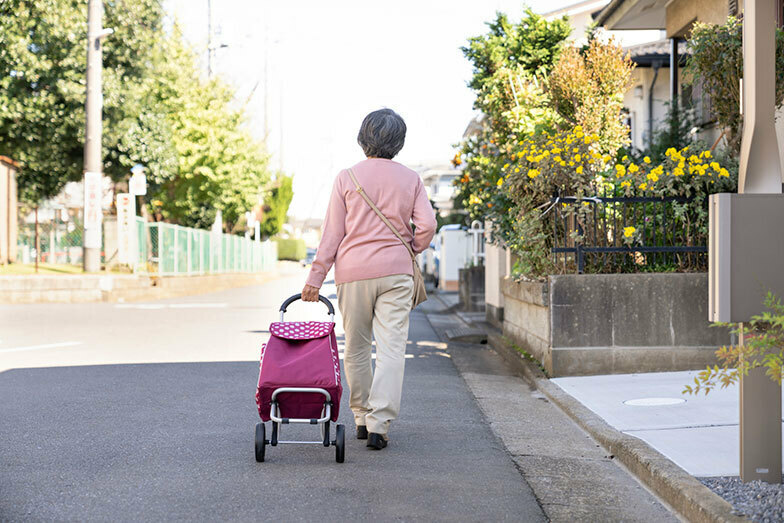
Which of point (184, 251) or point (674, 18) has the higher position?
point (674, 18)

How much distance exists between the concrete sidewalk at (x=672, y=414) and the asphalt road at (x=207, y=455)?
0.83m

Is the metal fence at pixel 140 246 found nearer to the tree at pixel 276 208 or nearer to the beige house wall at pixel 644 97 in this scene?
the beige house wall at pixel 644 97

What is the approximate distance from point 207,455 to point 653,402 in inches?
127

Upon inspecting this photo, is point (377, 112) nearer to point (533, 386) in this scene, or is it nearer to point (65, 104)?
point (533, 386)

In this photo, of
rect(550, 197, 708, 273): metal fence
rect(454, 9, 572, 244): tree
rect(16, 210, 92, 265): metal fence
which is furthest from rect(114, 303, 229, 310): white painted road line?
rect(550, 197, 708, 273): metal fence

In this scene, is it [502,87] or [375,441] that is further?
[502,87]

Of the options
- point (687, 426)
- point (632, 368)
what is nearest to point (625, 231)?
point (632, 368)

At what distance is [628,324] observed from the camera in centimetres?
826

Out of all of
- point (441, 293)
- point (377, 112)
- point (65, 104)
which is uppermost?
point (65, 104)

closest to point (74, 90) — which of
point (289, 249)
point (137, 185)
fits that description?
point (137, 185)

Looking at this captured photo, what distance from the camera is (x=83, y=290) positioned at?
2227 cm

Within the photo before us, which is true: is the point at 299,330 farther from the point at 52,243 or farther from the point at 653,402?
the point at 52,243

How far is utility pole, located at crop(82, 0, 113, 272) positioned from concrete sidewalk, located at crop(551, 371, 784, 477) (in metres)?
18.2

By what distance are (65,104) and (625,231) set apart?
2021 cm
